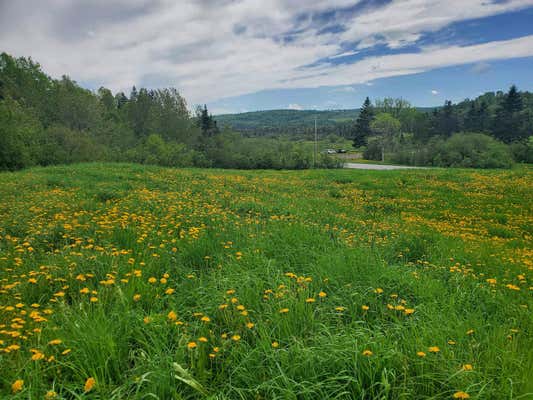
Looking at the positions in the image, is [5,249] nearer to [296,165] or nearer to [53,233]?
[53,233]

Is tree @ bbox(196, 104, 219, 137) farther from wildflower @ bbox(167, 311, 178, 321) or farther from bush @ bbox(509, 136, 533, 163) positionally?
wildflower @ bbox(167, 311, 178, 321)

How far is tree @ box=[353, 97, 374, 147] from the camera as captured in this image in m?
80.6

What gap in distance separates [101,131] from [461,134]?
160ft

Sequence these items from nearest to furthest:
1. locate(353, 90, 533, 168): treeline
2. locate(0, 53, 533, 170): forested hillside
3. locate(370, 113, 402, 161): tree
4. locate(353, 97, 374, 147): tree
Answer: locate(0, 53, 533, 170): forested hillside, locate(353, 90, 533, 168): treeline, locate(370, 113, 402, 161): tree, locate(353, 97, 374, 147): tree

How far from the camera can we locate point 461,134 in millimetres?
45531

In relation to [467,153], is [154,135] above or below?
above

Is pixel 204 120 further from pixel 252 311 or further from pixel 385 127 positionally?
pixel 252 311

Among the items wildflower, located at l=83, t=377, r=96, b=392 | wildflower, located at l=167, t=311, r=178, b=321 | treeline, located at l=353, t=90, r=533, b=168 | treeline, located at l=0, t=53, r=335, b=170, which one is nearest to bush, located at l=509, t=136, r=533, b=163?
treeline, located at l=353, t=90, r=533, b=168

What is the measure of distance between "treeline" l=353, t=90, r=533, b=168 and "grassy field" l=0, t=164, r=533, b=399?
39.7 meters

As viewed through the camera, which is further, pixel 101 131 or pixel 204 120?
pixel 204 120

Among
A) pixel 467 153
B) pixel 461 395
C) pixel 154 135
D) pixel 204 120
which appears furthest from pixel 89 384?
pixel 204 120

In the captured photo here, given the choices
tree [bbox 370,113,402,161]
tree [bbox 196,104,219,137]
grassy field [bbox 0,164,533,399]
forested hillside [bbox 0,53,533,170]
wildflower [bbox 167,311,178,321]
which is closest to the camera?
grassy field [bbox 0,164,533,399]

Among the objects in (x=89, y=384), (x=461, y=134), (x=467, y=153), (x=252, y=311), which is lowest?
(x=467, y=153)

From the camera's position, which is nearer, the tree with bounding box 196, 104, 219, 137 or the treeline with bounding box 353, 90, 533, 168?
the treeline with bounding box 353, 90, 533, 168
